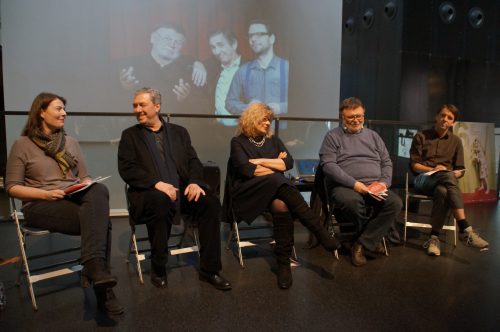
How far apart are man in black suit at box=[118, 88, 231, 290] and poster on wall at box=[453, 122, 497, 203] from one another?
159 inches

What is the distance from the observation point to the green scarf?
7.71ft

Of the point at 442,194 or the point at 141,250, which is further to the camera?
the point at 442,194

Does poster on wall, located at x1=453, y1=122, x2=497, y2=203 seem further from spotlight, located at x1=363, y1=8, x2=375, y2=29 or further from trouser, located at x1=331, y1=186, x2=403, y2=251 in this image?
trouser, located at x1=331, y1=186, x2=403, y2=251

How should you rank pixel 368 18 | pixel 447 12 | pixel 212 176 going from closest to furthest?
pixel 212 176, pixel 447 12, pixel 368 18

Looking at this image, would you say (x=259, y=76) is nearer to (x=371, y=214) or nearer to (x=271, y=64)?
(x=271, y=64)

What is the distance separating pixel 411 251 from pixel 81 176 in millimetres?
2650

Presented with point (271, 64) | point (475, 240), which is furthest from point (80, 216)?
point (271, 64)

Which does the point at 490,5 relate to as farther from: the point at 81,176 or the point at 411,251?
the point at 81,176

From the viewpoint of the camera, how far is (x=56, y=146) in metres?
2.38

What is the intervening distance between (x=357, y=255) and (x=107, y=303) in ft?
5.88

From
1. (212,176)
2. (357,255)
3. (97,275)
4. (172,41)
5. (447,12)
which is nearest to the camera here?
(97,275)

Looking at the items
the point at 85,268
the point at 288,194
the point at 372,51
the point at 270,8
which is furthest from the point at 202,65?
the point at 85,268

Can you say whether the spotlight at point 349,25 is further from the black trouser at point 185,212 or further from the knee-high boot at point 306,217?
the black trouser at point 185,212

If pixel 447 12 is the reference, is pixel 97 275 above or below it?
below
